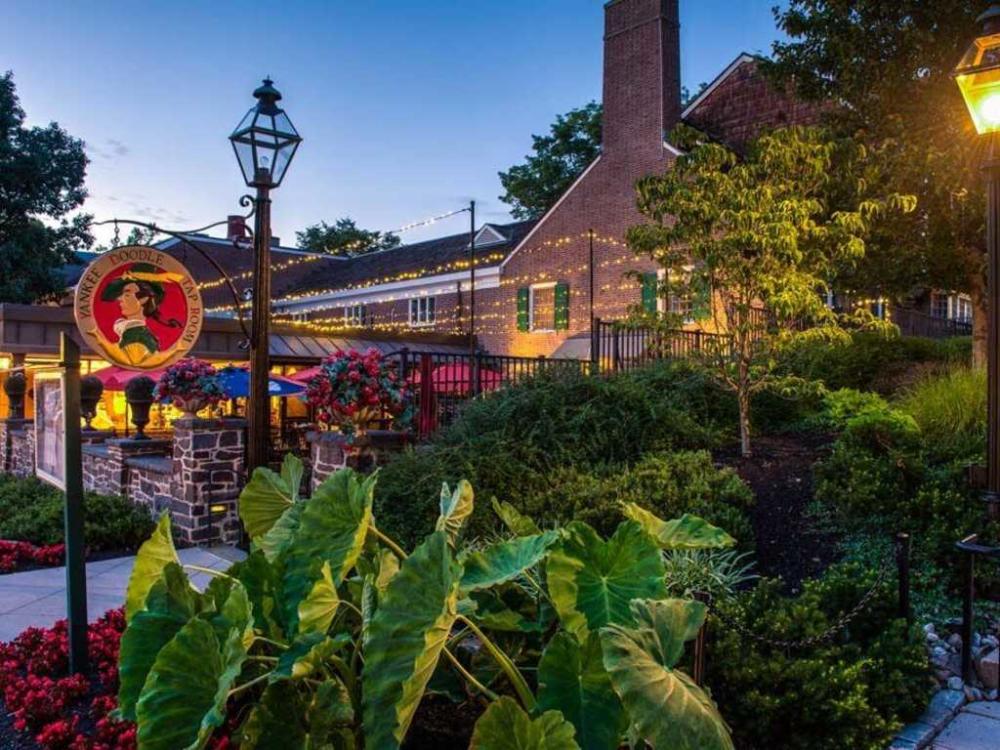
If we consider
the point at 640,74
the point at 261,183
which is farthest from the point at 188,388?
the point at 640,74

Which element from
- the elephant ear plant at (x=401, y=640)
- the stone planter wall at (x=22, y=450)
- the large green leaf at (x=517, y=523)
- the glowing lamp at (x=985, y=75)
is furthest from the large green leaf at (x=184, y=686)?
the stone planter wall at (x=22, y=450)

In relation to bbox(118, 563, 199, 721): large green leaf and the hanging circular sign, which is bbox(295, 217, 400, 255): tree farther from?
bbox(118, 563, 199, 721): large green leaf

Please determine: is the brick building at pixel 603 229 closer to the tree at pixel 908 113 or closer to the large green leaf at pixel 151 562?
the tree at pixel 908 113

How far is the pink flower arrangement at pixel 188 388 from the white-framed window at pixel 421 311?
14.3 metres

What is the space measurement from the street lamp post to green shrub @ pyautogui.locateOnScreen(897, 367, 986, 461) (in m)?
5.23

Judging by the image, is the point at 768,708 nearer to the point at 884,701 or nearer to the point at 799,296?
→ the point at 884,701

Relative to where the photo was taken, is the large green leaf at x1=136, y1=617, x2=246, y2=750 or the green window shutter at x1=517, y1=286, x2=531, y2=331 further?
the green window shutter at x1=517, y1=286, x2=531, y2=331

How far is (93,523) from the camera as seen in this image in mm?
7090

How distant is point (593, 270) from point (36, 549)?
46.3ft

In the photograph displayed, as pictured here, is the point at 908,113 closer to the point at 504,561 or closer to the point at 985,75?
the point at 985,75

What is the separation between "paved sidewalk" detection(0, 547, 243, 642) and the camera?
187 inches

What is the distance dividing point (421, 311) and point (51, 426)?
1867 centimetres

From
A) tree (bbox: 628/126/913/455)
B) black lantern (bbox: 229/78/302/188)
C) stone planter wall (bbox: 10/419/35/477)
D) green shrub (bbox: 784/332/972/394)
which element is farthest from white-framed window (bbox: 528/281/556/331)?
black lantern (bbox: 229/78/302/188)

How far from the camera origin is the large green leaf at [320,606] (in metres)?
1.93
